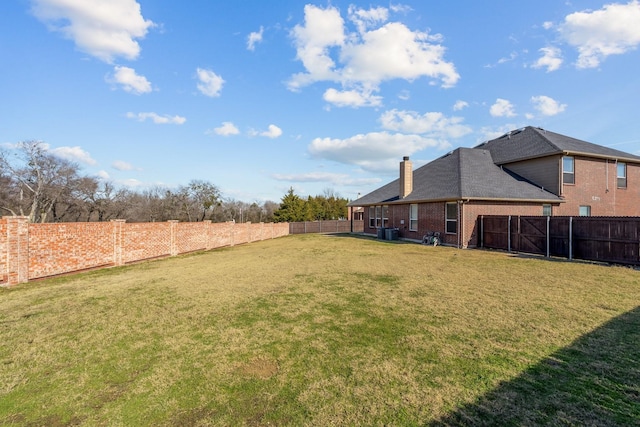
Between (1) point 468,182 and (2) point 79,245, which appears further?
(1) point 468,182

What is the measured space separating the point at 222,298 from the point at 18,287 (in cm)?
571

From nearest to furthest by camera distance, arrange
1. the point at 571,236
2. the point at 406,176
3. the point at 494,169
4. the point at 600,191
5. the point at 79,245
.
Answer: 1. the point at 79,245
2. the point at 571,236
3. the point at 600,191
4. the point at 494,169
5. the point at 406,176

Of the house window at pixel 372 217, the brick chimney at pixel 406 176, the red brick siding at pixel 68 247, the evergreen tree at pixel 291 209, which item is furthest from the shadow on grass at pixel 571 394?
the evergreen tree at pixel 291 209

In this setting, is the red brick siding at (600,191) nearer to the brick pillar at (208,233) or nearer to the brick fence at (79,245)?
the brick pillar at (208,233)

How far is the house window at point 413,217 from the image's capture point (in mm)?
19766

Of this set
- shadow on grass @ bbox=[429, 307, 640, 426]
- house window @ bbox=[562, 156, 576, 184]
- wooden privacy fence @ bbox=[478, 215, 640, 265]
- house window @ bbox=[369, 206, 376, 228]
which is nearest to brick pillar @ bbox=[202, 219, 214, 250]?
house window @ bbox=[369, 206, 376, 228]

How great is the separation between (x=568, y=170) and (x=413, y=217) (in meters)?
9.03

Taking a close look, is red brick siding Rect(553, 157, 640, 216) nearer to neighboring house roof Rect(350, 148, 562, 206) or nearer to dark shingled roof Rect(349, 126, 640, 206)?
dark shingled roof Rect(349, 126, 640, 206)

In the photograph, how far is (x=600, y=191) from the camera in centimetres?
1903

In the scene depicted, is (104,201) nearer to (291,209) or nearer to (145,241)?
(291,209)

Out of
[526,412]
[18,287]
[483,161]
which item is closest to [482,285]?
[526,412]

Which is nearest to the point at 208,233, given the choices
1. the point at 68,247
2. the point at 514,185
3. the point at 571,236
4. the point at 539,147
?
the point at 68,247

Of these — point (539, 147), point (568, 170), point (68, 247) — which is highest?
point (539, 147)

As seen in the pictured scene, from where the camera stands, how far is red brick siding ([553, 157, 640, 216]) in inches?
706
